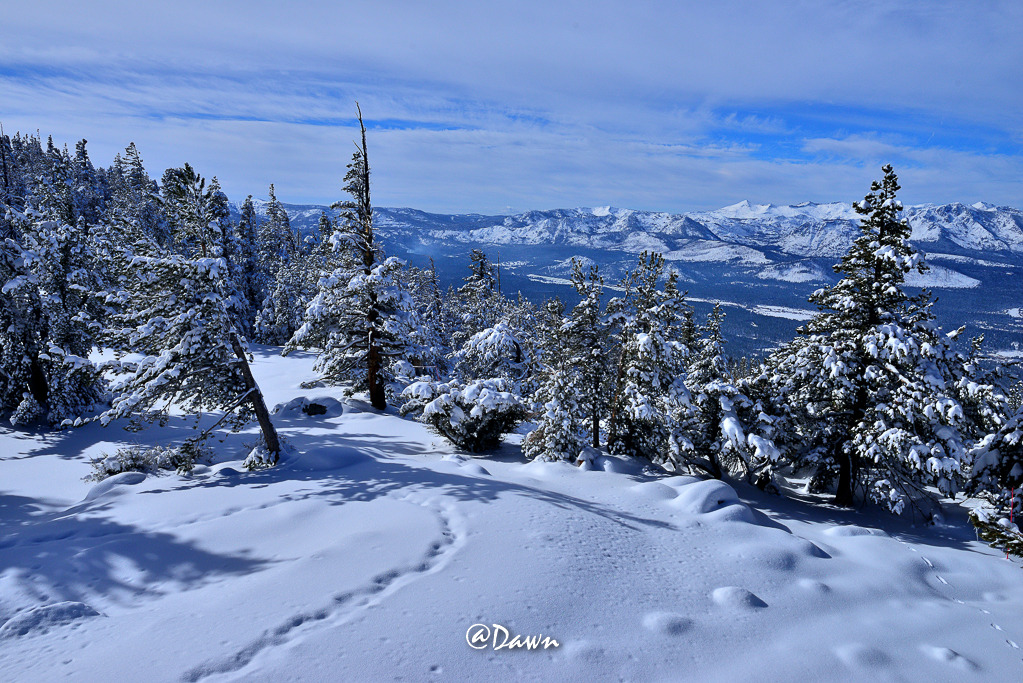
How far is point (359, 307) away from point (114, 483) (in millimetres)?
11563

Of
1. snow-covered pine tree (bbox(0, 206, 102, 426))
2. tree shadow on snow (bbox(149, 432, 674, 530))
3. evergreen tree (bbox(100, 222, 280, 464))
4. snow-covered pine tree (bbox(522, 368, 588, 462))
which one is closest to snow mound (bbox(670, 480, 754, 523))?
tree shadow on snow (bbox(149, 432, 674, 530))

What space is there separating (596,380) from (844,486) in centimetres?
908

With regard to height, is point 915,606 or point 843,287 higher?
→ point 843,287

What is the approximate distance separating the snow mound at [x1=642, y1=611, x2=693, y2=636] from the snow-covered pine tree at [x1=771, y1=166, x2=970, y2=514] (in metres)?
10.9

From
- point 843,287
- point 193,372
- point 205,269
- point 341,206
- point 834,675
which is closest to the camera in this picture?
point 834,675

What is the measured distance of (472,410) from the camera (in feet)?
49.5

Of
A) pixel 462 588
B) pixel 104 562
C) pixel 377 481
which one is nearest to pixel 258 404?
pixel 377 481

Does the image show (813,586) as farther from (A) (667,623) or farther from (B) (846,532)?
(B) (846,532)

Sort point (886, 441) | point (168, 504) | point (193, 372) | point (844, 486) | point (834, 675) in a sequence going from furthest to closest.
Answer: point (844, 486)
point (886, 441)
point (193, 372)
point (168, 504)
point (834, 675)

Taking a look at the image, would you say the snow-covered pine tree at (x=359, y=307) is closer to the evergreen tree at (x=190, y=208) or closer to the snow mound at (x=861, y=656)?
the evergreen tree at (x=190, y=208)

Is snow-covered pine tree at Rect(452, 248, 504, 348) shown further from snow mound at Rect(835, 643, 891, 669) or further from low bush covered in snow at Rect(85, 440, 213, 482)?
snow mound at Rect(835, 643, 891, 669)

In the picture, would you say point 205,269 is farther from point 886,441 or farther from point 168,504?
point 886,441

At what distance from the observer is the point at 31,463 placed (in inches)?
598

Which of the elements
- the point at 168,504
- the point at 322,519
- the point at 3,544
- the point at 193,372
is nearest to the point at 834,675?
the point at 322,519
